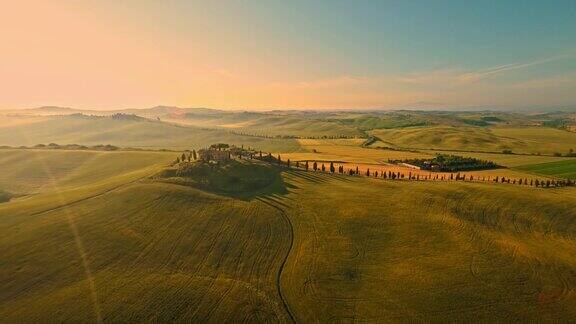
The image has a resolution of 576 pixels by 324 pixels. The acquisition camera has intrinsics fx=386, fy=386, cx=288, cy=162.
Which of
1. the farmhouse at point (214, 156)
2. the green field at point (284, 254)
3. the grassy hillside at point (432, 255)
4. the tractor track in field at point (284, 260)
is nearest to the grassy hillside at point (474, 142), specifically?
the green field at point (284, 254)

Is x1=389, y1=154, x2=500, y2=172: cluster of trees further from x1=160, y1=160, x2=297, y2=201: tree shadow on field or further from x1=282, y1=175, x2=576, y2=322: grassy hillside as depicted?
x1=160, y1=160, x2=297, y2=201: tree shadow on field

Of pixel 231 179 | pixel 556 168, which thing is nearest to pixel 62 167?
pixel 231 179

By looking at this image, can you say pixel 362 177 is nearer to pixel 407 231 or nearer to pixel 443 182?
pixel 443 182

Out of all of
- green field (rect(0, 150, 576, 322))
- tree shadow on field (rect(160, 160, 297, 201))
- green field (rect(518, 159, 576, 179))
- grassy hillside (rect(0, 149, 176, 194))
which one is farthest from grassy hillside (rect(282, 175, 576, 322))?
grassy hillside (rect(0, 149, 176, 194))

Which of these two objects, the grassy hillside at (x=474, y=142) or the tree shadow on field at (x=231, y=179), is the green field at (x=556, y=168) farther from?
the tree shadow on field at (x=231, y=179)

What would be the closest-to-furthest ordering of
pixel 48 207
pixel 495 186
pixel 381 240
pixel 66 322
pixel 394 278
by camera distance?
pixel 66 322
pixel 394 278
pixel 381 240
pixel 48 207
pixel 495 186

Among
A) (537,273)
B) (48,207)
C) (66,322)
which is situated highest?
(48,207)

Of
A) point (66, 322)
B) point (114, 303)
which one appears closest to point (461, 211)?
point (114, 303)

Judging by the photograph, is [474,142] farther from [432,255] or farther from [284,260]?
[284,260]
